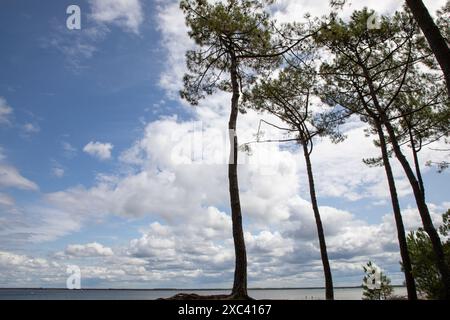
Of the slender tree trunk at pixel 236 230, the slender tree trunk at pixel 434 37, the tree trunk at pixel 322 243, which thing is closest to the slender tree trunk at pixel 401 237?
the tree trunk at pixel 322 243

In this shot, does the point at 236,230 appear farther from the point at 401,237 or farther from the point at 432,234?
the point at 432,234

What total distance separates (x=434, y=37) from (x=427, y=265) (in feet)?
34.8

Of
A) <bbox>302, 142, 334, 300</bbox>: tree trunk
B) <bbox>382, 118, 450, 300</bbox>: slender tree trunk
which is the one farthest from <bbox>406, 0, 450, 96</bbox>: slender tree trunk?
<bbox>302, 142, 334, 300</bbox>: tree trunk

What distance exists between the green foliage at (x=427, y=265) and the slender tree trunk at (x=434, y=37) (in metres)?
10.2

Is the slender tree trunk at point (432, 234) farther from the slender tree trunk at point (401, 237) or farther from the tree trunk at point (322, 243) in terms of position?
the tree trunk at point (322, 243)

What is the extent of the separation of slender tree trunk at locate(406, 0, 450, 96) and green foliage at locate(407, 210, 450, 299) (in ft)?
33.5

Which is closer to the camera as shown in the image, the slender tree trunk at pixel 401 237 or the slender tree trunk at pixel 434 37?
the slender tree trunk at pixel 434 37

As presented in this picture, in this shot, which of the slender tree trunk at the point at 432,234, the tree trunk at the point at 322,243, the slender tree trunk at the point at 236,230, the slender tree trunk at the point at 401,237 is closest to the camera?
the slender tree trunk at the point at 236,230

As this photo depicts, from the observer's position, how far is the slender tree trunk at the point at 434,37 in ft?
15.3

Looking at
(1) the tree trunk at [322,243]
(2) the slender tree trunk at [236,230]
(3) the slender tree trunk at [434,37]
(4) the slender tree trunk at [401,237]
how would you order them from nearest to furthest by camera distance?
(3) the slender tree trunk at [434,37] → (2) the slender tree trunk at [236,230] → (4) the slender tree trunk at [401,237] → (1) the tree trunk at [322,243]

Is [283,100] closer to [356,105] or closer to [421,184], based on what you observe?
[356,105]

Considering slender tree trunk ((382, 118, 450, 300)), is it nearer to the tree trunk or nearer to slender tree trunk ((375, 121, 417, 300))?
slender tree trunk ((375, 121, 417, 300))
